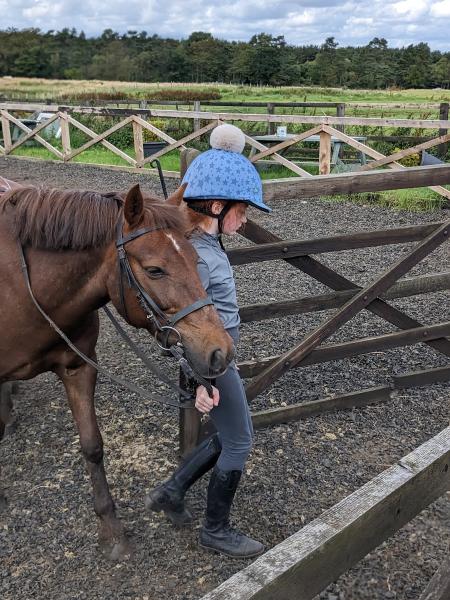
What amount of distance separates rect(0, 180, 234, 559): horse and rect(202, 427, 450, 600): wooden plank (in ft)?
2.40

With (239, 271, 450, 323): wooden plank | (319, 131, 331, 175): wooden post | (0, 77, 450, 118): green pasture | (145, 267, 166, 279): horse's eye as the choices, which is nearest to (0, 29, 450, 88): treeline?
(0, 77, 450, 118): green pasture

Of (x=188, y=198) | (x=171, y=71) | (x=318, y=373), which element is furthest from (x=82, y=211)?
(x=171, y=71)

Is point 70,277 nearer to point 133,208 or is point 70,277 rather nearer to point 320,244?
point 133,208

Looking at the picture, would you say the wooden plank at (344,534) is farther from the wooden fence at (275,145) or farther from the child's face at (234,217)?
the wooden fence at (275,145)

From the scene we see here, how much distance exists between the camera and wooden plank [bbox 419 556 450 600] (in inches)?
72.3

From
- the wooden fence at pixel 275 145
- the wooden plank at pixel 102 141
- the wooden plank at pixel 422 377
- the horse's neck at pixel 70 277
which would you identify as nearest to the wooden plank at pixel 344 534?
the horse's neck at pixel 70 277

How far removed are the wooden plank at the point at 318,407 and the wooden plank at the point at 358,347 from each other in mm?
282

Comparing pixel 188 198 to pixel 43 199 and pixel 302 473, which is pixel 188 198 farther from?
pixel 302 473

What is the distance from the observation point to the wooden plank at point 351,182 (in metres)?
3.55

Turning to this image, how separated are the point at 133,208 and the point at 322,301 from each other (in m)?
2.08

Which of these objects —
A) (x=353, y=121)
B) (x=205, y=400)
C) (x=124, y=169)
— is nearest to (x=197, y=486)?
(x=205, y=400)

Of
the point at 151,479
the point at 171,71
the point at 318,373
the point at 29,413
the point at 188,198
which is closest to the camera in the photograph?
the point at 188,198

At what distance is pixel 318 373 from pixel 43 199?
298 centimetres

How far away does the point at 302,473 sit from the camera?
142 inches
